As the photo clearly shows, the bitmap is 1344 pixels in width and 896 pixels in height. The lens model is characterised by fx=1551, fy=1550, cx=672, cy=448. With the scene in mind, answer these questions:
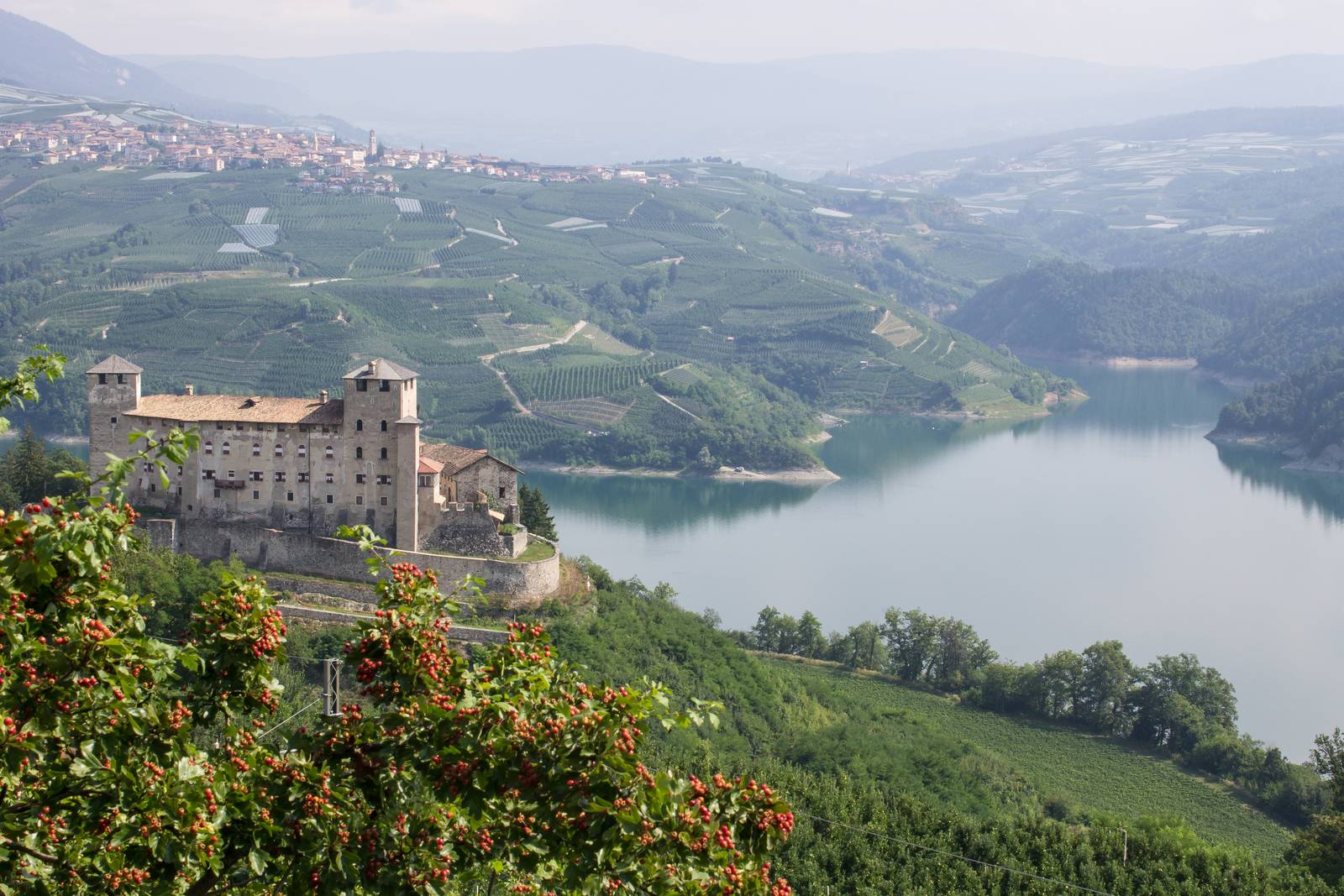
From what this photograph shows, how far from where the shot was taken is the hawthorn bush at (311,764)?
441 cm

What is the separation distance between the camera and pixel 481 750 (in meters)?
4.55

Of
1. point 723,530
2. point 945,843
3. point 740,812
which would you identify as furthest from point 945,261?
point 740,812

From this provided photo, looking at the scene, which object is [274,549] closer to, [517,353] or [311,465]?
[311,465]

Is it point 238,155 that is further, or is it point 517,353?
point 238,155

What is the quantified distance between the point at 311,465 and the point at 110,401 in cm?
295

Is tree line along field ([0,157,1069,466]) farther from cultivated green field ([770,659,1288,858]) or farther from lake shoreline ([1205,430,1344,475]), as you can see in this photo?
cultivated green field ([770,659,1288,858])

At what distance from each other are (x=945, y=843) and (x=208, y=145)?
94.0m

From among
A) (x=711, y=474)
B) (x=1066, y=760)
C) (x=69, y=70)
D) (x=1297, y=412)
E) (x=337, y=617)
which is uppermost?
(x=69, y=70)

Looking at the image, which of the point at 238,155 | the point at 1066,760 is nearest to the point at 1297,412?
the point at 1066,760

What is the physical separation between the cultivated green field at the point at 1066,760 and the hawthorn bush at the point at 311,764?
1615 cm

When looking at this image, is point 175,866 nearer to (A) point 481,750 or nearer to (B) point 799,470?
(A) point 481,750

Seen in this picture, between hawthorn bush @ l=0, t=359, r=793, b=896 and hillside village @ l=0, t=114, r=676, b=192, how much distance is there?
81544mm

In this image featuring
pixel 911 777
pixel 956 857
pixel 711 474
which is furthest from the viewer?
pixel 711 474

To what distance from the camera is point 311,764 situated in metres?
4.83
